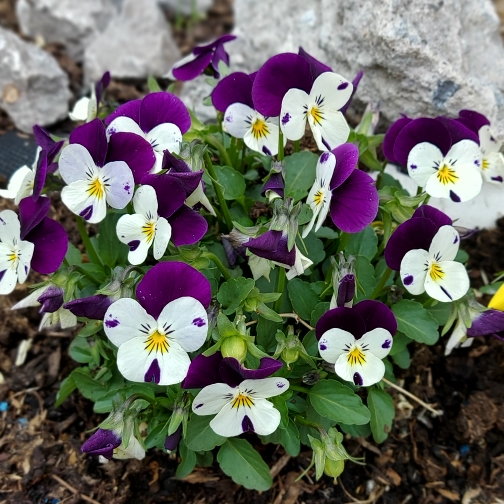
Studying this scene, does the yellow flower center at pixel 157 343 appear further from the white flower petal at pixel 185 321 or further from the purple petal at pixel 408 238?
the purple petal at pixel 408 238

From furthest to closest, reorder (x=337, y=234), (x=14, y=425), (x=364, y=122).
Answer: (x=14, y=425) < (x=364, y=122) < (x=337, y=234)

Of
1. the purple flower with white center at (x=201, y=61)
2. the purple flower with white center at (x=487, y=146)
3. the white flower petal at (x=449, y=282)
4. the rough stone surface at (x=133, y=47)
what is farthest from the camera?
the rough stone surface at (x=133, y=47)

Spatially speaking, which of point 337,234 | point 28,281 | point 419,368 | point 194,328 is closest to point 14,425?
point 28,281

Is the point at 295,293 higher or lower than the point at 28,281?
higher

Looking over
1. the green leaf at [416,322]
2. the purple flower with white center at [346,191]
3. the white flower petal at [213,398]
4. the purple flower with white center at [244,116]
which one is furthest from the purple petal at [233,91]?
Result: the white flower petal at [213,398]

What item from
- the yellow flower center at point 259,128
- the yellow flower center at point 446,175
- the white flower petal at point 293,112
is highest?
the white flower petal at point 293,112

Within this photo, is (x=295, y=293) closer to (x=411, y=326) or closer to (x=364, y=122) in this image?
(x=411, y=326)
